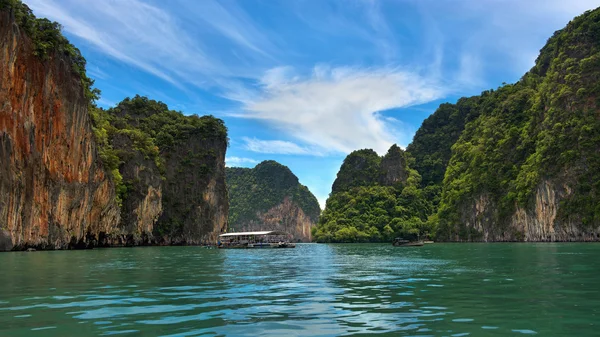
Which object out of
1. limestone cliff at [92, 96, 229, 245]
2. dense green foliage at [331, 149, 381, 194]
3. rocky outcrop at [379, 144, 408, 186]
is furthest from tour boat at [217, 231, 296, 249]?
dense green foliage at [331, 149, 381, 194]

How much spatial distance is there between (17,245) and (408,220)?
340 ft

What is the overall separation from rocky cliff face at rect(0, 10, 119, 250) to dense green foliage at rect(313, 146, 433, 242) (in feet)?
263

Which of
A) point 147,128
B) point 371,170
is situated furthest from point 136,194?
point 371,170

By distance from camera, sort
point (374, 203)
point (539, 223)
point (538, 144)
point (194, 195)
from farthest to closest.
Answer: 1. point (374, 203)
2. point (194, 195)
3. point (538, 144)
4. point (539, 223)

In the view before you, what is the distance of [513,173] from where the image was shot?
10400 centimetres

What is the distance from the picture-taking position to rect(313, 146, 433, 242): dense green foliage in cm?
13000

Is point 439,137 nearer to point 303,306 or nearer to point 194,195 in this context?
point 194,195

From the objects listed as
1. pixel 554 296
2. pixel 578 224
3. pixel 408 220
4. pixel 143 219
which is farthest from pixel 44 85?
pixel 408 220

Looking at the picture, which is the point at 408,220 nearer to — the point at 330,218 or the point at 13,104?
the point at 330,218

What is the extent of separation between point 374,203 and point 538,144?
56.9 m

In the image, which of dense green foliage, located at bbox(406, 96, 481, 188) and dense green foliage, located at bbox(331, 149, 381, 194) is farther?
dense green foliage, located at bbox(331, 149, 381, 194)

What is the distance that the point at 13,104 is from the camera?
46.7 metres

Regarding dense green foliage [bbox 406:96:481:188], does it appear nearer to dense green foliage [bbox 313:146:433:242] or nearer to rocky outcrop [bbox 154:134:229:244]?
dense green foliage [bbox 313:146:433:242]

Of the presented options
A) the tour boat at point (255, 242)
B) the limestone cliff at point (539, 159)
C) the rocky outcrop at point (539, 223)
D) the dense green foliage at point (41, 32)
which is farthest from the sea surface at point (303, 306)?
the limestone cliff at point (539, 159)
